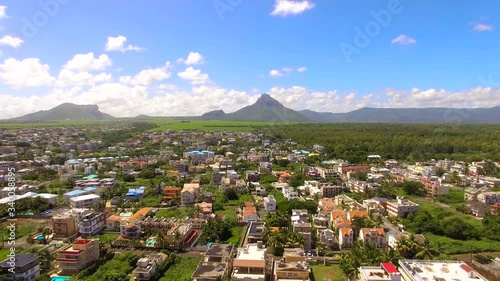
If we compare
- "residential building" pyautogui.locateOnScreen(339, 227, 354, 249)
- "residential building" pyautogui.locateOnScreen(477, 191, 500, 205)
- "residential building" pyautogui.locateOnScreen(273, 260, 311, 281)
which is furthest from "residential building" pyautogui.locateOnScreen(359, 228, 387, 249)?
"residential building" pyautogui.locateOnScreen(477, 191, 500, 205)

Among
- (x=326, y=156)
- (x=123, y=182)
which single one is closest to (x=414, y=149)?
(x=326, y=156)

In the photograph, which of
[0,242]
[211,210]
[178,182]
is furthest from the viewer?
[178,182]

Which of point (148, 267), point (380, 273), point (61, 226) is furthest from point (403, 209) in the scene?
point (61, 226)

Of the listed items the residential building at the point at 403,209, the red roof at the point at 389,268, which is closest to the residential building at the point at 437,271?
the red roof at the point at 389,268

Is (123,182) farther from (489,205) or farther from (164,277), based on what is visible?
(489,205)

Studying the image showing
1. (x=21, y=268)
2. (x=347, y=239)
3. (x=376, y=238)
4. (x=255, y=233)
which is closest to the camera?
(x=21, y=268)

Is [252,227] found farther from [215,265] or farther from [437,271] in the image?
[437,271]
